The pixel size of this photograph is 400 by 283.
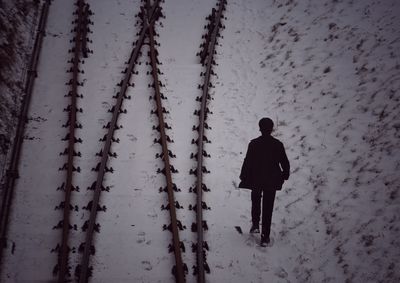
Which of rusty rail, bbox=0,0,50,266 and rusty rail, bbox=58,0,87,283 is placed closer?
rusty rail, bbox=58,0,87,283

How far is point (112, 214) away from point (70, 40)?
564 cm

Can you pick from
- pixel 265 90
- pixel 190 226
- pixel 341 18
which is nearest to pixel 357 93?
pixel 265 90

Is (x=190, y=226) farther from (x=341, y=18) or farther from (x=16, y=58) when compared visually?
(x=341, y=18)

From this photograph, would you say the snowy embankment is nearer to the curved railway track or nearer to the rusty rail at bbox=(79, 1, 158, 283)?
the curved railway track

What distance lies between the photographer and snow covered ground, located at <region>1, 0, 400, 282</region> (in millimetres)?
4758

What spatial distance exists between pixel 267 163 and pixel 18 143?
4.37 metres

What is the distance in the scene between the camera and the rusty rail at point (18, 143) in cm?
507

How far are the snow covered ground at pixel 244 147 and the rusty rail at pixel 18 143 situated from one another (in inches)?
5.3

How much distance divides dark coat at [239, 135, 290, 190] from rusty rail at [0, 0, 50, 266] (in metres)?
3.52

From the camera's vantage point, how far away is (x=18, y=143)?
20.5 feet

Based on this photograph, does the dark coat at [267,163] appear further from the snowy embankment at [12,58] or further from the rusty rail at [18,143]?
the snowy embankment at [12,58]

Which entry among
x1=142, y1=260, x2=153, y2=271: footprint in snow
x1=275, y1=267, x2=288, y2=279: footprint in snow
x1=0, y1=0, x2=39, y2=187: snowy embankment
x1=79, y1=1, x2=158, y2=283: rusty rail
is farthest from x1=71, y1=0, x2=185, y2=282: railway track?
x1=0, y1=0, x2=39, y2=187: snowy embankment

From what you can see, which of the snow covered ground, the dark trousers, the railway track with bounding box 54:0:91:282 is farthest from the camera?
the dark trousers

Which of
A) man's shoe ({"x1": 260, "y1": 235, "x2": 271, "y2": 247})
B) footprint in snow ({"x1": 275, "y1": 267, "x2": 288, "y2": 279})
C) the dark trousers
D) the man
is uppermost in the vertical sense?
the man
